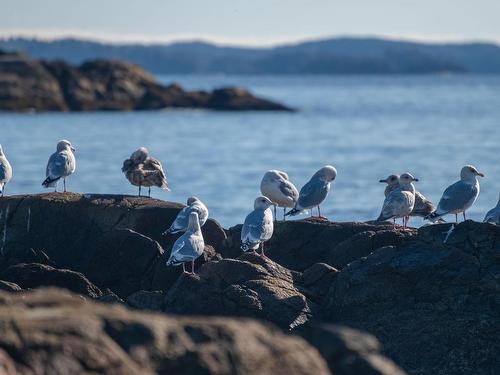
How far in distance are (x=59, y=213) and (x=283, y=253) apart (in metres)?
3.08

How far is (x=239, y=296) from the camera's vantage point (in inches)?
491

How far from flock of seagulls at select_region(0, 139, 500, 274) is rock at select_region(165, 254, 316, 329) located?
2.58 ft

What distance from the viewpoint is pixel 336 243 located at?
14.9 m

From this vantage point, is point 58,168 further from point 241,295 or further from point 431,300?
point 431,300

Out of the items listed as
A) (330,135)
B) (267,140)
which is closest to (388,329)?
(267,140)

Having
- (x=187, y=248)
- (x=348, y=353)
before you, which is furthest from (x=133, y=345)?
(x=187, y=248)

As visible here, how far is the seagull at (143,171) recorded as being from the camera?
18.5 meters

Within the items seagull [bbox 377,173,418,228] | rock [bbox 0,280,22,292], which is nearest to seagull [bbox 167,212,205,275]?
rock [bbox 0,280,22,292]

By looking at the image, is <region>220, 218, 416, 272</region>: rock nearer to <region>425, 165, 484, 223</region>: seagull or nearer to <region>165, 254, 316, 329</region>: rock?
<region>425, 165, 484, 223</region>: seagull

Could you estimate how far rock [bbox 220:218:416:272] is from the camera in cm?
1419

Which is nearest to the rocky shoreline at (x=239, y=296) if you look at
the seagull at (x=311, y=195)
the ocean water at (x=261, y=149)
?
the seagull at (x=311, y=195)

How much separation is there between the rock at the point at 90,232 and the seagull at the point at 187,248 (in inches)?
20.5

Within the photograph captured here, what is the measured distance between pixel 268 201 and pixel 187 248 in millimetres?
2132

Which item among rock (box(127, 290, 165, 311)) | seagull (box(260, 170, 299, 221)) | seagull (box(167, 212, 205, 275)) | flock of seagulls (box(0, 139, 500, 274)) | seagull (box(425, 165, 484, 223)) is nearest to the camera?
rock (box(127, 290, 165, 311))
